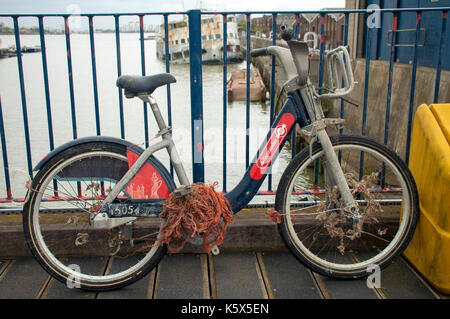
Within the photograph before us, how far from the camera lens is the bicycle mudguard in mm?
2520

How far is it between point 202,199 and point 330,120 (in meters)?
0.85

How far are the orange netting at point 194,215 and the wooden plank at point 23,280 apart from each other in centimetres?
82

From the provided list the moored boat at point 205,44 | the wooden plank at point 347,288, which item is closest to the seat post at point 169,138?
the wooden plank at point 347,288

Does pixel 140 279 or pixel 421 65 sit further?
pixel 421 65

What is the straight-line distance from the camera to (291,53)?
2.47 m

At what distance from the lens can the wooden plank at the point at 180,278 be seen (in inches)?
102

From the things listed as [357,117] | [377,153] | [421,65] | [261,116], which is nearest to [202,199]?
[377,153]

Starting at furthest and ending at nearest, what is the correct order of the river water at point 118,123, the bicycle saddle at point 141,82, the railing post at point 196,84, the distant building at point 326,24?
the river water at point 118,123, the distant building at point 326,24, the railing post at point 196,84, the bicycle saddle at point 141,82

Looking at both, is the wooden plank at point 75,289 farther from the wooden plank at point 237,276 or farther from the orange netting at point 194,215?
the wooden plank at point 237,276

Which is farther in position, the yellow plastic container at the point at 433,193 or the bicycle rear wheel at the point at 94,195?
the bicycle rear wheel at the point at 94,195

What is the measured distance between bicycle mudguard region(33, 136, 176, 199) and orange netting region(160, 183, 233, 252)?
80mm

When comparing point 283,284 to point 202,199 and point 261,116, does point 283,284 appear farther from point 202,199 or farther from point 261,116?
point 261,116

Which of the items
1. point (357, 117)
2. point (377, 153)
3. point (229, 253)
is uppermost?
point (377, 153)

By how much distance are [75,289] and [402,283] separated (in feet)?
6.32
